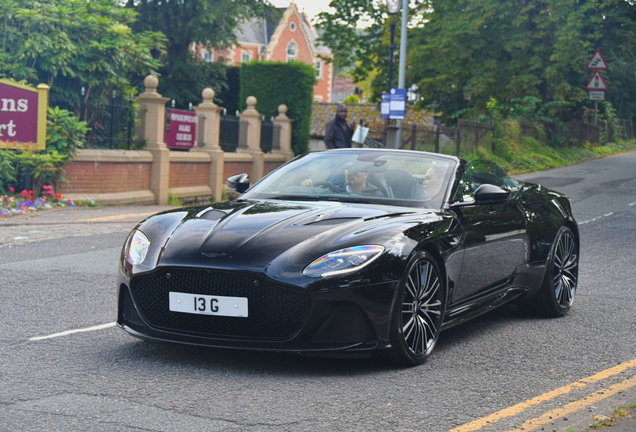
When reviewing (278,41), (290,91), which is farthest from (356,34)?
(278,41)

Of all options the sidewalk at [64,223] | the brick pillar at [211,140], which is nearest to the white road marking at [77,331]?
the sidewalk at [64,223]

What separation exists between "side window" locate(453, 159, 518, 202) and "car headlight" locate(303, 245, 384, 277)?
1.38 metres

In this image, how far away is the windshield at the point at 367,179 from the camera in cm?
577

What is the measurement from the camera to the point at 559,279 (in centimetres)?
681

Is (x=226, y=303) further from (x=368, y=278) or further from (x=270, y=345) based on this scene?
(x=368, y=278)

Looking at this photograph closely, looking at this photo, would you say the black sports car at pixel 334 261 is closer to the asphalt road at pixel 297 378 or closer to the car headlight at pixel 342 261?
the car headlight at pixel 342 261

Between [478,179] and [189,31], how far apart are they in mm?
29222

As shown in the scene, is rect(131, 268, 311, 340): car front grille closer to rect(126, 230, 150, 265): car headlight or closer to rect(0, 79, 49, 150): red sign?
rect(126, 230, 150, 265): car headlight

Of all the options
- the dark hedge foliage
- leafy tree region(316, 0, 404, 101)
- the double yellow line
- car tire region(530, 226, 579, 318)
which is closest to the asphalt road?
the double yellow line

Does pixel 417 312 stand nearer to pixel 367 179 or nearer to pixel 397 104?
pixel 367 179

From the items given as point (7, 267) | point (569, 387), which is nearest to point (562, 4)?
point (7, 267)

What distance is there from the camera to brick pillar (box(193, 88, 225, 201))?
21.7m

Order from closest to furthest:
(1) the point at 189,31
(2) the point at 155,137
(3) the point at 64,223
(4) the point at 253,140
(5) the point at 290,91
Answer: (3) the point at 64,223, (2) the point at 155,137, (4) the point at 253,140, (5) the point at 290,91, (1) the point at 189,31

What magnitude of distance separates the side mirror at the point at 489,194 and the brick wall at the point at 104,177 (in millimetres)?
11892
